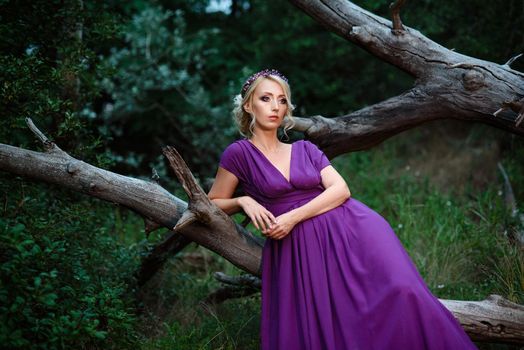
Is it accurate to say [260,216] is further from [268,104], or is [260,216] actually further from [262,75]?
[262,75]

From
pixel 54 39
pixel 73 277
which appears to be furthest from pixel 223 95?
pixel 73 277

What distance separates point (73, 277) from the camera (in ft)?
10.8

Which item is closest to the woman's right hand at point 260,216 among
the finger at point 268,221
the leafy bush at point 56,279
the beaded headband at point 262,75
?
the finger at point 268,221

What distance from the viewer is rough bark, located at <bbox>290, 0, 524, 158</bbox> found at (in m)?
3.51

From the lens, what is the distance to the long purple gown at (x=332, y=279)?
262cm

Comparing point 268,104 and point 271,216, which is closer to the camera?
point 271,216

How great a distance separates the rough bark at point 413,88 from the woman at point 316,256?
0.60m

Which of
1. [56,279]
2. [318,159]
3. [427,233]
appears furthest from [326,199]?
[427,233]

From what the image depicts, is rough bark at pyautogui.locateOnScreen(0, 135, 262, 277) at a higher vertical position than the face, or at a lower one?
lower

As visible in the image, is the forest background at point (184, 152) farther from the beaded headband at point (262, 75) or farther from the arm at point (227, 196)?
the beaded headband at point (262, 75)

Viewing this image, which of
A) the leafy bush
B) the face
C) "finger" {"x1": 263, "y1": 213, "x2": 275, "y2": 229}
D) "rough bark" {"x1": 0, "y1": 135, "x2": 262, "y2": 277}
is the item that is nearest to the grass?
the leafy bush

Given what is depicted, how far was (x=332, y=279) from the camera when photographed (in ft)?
9.33

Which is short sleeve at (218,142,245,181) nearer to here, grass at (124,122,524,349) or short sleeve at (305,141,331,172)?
short sleeve at (305,141,331,172)

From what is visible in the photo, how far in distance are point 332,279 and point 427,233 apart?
243cm
